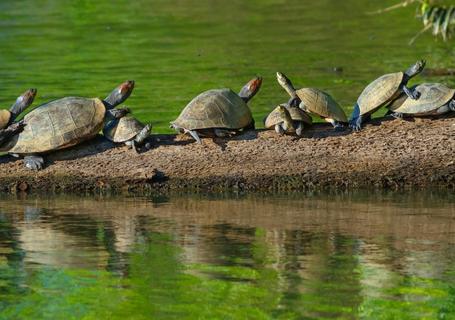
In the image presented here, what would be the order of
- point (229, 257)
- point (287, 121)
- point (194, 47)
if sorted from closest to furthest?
1. point (229, 257)
2. point (287, 121)
3. point (194, 47)

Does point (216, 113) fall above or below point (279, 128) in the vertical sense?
above

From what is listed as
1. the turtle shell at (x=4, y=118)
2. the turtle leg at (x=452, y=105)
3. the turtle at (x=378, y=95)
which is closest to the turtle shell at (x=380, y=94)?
the turtle at (x=378, y=95)

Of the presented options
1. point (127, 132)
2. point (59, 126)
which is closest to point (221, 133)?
point (127, 132)

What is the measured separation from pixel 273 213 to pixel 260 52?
473 inches

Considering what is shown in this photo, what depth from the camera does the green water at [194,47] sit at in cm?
1925

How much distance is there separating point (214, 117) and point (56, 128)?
1463 mm

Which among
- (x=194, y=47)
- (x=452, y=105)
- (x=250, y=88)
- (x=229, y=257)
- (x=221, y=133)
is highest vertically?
(x=194, y=47)

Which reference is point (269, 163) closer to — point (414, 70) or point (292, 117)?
point (292, 117)

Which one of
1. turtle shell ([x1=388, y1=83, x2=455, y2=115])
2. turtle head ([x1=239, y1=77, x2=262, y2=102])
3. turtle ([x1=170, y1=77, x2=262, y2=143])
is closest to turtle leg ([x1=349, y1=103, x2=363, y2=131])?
turtle shell ([x1=388, y1=83, x2=455, y2=115])

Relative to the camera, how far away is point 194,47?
24125 millimetres

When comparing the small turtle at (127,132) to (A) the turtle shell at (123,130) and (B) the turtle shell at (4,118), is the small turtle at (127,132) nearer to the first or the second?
(A) the turtle shell at (123,130)

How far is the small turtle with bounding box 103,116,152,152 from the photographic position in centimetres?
1230

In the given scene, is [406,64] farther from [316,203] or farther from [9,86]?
[316,203]

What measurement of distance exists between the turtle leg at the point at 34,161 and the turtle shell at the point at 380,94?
3043 mm
